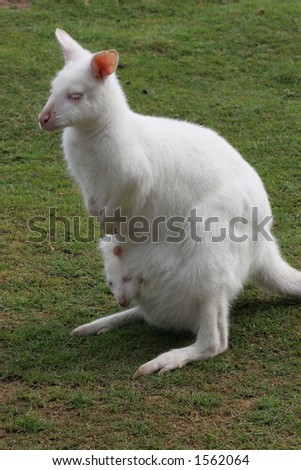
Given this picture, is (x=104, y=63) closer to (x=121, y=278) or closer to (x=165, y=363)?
(x=121, y=278)

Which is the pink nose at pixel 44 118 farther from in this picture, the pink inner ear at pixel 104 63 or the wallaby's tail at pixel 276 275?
the wallaby's tail at pixel 276 275

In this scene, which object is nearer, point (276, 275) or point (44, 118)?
point (44, 118)

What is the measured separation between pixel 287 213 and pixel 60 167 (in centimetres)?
173

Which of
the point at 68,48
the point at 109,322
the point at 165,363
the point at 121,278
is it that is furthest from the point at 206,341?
the point at 68,48

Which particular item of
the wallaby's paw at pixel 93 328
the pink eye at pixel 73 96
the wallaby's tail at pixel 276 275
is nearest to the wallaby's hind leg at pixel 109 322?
the wallaby's paw at pixel 93 328

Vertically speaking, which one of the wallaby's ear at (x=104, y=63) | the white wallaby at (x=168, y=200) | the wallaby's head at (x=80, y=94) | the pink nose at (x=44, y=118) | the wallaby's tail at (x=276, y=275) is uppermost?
the wallaby's ear at (x=104, y=63)

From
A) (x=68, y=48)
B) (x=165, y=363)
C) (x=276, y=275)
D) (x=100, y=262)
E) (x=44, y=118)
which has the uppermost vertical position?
(x=68, y=48)

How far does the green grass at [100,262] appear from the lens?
3.73 metres

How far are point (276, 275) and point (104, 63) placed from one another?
4.72 ft

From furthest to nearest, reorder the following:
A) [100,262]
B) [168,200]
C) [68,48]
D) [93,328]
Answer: [100,262] < [93,328] < [168,200] < [68,48]

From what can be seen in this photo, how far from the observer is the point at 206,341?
4.19m

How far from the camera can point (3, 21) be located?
8781mm

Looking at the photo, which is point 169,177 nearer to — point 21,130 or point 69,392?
point 69,392

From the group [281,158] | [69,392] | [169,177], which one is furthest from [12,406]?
[281,158]
